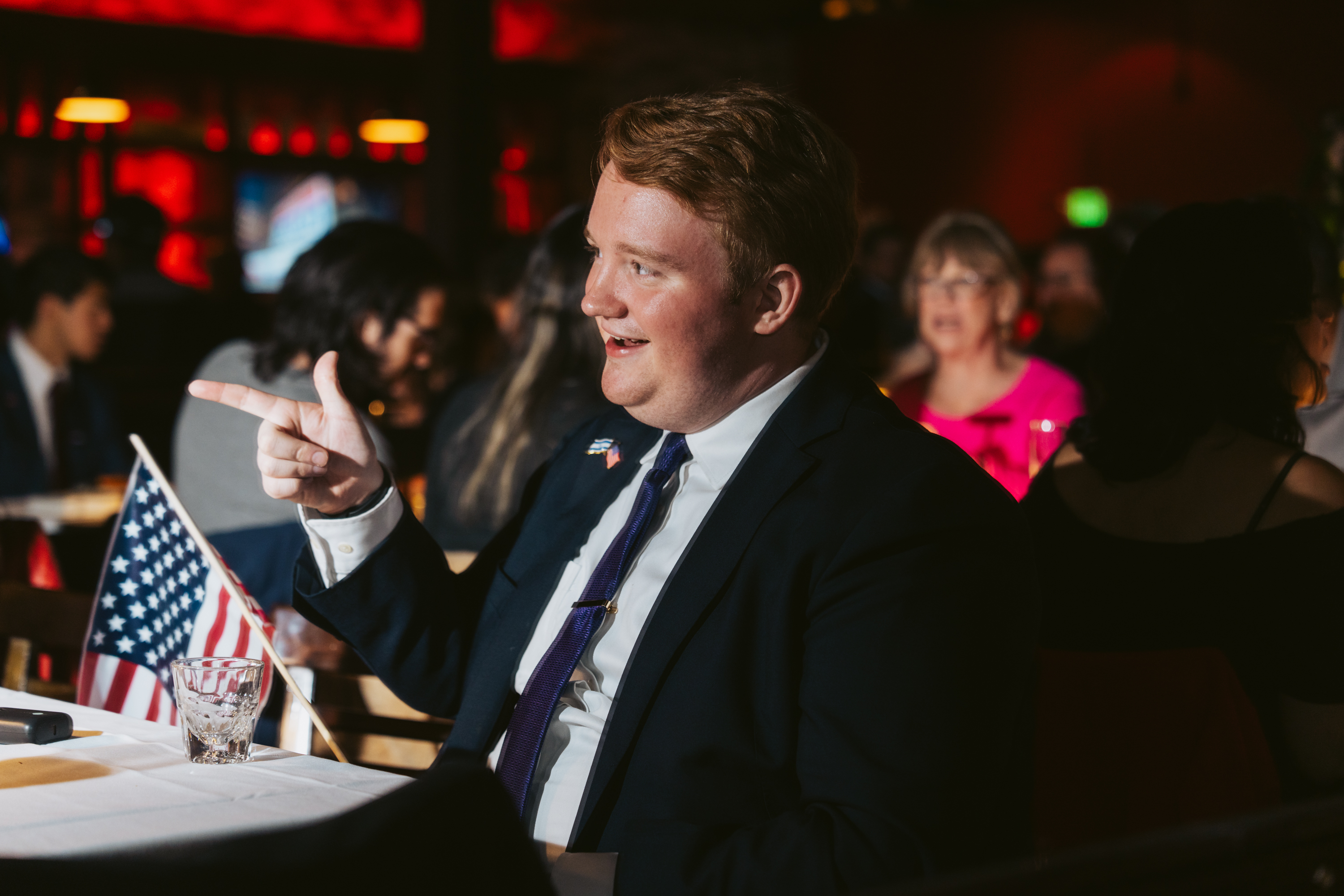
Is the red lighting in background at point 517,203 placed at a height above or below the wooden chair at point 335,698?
above

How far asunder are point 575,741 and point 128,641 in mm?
791

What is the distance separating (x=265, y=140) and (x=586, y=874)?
8.45m

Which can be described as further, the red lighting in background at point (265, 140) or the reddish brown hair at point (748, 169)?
the red lighting in background at point (265, 140)

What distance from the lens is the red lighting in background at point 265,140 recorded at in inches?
346

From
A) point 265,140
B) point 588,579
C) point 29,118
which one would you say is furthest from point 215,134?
point 588,579

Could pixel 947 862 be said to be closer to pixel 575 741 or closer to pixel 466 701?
pixel 575 741

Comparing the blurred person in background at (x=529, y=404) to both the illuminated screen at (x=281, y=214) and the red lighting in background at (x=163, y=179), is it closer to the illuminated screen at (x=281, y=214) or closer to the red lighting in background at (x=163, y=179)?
the illuminated screen at (x=281, y=214)

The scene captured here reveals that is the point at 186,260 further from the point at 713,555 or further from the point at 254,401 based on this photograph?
the point at 713,555

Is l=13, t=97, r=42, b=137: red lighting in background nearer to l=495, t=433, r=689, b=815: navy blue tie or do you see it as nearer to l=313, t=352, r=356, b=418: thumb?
l=313, t=352, r=356, b=418: thumb

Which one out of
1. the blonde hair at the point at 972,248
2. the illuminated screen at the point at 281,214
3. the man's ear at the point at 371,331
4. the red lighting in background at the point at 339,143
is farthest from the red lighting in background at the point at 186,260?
the blonde hair at the point at 972,248

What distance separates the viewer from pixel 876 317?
6508 mm

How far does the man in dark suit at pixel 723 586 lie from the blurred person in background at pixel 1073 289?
350 cm

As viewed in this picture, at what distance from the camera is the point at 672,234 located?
1.42m

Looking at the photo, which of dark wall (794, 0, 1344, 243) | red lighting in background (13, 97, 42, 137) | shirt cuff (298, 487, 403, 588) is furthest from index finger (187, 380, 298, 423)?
red lighting in background (13, 97, 42, 137)
